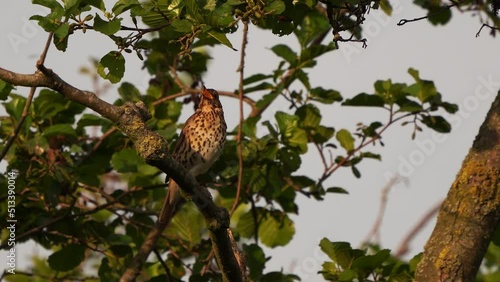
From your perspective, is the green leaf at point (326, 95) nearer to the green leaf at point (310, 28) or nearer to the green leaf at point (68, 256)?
the green leaf at point (310, 28)

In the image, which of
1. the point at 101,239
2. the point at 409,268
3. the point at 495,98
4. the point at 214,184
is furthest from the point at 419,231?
the point at 101,239

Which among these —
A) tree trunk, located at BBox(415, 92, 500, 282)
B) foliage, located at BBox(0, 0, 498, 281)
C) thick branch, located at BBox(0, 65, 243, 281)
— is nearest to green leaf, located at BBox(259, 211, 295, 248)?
foliage, located at BBox(0, 0, 498, 281)

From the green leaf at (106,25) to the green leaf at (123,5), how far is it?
5 centimetres

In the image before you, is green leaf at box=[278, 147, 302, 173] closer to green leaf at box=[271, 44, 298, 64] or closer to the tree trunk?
green leaf at box=[271, 44, 298, 64]

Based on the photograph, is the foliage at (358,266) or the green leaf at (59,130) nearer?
the foliage at (358,266)

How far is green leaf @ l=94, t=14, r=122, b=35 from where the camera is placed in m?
4.60

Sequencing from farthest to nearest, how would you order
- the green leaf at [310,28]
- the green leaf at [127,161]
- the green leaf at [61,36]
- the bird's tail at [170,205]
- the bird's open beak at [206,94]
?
the bird's open beak at [206,94]
the green leaf at [310,28]
the bird's tail at [170,205]
the green leaf at [127,161]
the green leaf at [61,36]

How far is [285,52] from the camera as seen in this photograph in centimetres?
715

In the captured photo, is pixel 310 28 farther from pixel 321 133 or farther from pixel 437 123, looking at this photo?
pixel 437 123

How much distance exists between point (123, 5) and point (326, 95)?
2887mm

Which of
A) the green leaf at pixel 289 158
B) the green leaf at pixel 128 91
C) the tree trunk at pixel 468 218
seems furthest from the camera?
the green leaf at pixel 128 91

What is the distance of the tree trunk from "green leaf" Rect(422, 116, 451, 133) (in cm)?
137

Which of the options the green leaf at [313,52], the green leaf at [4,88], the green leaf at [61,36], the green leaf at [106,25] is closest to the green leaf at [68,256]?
the green leaf at [313,52]

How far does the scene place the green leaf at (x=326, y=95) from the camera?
285 inches
